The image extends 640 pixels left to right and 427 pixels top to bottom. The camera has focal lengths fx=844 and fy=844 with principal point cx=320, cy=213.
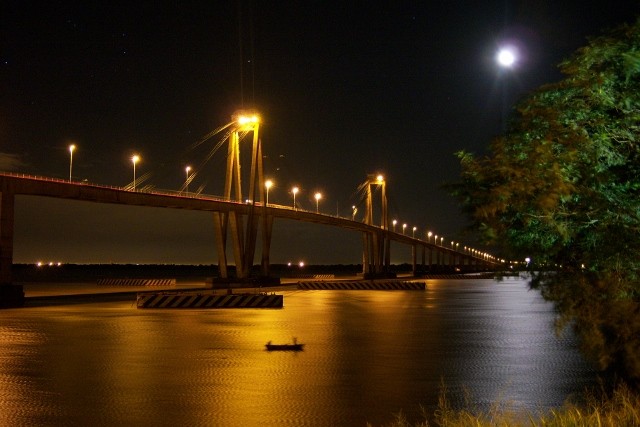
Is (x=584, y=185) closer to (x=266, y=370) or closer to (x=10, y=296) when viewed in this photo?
(x=266, y=370)

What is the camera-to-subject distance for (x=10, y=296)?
39062 millimetres

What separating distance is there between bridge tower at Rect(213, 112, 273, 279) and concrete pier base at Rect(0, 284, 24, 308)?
29.8 metres

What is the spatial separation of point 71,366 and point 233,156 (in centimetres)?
5807

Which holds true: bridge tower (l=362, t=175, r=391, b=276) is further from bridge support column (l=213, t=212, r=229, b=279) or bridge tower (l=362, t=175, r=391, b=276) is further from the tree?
the tree

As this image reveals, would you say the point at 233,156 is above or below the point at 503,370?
above

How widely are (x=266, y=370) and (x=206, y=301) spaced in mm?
20706

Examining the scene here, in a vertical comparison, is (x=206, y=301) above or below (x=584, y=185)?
below

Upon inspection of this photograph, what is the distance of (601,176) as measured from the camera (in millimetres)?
8328

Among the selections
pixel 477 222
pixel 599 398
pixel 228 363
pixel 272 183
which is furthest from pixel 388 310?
pixel 272 183

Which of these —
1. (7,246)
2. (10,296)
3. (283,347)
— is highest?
(7,246)

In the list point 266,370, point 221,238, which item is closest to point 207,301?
point 266,370

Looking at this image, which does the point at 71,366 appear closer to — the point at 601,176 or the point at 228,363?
the point at 228,363

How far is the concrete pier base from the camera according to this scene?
38.3 metres

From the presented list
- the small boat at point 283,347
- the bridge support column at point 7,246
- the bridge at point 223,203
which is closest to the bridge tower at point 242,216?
the bridge at point 223,203
